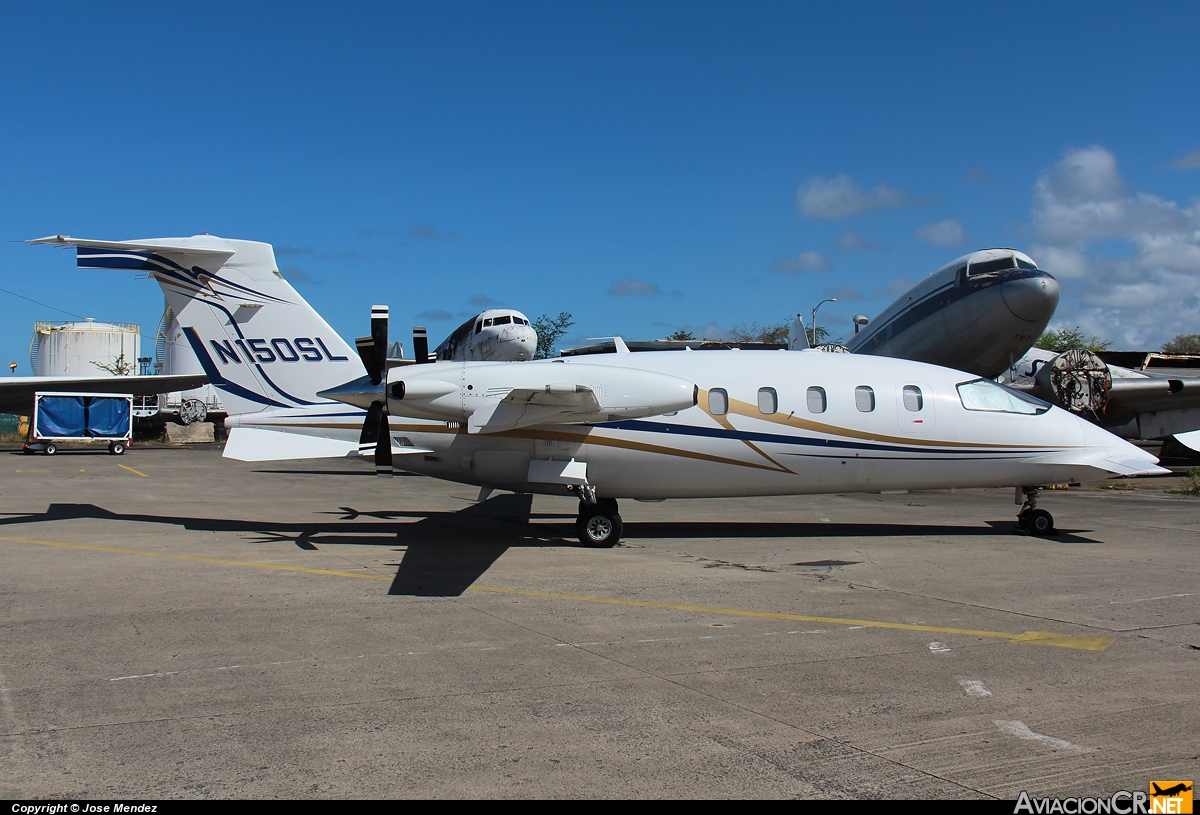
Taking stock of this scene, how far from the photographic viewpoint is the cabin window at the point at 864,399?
1397 centimetres

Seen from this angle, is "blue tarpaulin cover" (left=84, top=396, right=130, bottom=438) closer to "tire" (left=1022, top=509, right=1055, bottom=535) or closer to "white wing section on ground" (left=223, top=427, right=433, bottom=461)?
"white wing section on ground" (left=223, top=427, right=433, bottom=461)

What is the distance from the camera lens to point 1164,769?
451 centimetres

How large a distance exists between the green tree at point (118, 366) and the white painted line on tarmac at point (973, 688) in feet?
285

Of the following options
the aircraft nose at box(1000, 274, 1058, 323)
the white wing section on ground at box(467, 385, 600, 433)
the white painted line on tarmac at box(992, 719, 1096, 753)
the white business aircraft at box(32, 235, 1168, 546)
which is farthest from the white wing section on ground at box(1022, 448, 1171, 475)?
the white painted line on tarmac at box(992, 719, 1096, 753)

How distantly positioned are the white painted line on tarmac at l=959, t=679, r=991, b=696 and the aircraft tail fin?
10.9 meters

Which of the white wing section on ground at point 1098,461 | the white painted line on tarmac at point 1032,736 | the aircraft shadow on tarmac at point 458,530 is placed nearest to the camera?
the white painted line on tarmac at point 1032,736

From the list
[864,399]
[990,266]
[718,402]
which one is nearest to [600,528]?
[718,402]

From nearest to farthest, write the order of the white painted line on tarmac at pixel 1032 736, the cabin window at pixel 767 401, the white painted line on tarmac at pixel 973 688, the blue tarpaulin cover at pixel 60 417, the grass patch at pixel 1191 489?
the white painted line on tarmac at pixel 1032 736 < the white painted line on tarmac at pixel 973 688 < the cabin window at pixel 767 401 < the grass patch at pixel 1191 489 < the blue tarpaulin cover at pixel 60 417

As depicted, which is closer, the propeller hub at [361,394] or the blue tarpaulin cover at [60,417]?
the propeller hub at [361,394]

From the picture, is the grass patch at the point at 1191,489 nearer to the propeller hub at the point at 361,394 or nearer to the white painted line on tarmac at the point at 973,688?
the white painted line on tarmac at the point at 973,688

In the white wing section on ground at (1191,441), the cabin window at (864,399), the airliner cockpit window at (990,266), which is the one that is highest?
the airliner cockpit window at (990,266)

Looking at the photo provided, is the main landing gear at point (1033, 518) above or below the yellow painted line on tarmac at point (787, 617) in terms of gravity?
above

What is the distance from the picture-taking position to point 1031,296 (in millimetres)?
21797

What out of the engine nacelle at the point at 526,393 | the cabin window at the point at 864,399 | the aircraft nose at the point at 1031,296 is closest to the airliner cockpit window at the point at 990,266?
the aircraft nose at the point at 1031,296
